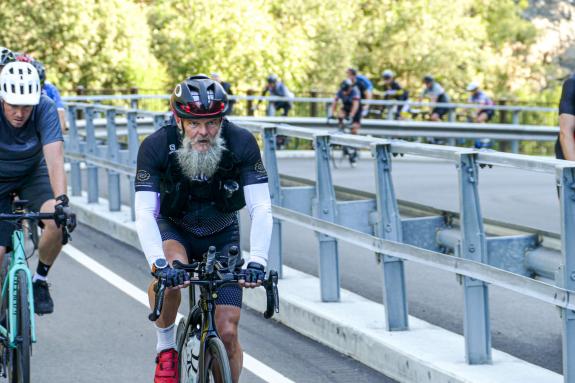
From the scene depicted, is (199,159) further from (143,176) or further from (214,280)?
(214,280)

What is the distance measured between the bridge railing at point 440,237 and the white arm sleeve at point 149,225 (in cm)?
180

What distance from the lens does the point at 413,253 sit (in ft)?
26.9

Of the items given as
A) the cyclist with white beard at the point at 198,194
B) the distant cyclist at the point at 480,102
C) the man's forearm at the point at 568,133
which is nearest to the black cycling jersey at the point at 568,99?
the man's forearm at the point at 568,133

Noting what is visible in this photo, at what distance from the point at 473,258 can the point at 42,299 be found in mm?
2776

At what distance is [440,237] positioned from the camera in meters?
8.23

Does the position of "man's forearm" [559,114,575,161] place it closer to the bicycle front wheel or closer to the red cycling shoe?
the red cycling shoe

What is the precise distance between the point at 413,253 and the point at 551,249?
41.8 inches

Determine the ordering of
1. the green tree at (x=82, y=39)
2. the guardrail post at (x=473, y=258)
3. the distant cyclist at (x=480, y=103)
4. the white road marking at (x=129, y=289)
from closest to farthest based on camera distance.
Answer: the guardrail post at (x=473, y=258), the white road marking at (x=129, y=289), the distant cyclist at (x=480, y=103), the green tree at (x=82, y=39)

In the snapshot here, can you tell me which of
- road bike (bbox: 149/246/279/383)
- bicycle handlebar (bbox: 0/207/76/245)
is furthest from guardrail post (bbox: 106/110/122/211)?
road bike (bbox: 149/246/279/383)

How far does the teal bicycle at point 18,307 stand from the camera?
733 cm

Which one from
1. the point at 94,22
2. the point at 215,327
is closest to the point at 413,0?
the point at 94,22

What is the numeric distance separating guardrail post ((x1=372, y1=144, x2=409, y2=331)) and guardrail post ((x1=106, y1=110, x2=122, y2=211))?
26.3 feet

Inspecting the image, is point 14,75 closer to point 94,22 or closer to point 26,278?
point 26,278

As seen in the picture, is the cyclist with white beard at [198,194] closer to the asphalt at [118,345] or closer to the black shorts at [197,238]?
the black shorts at [197,238]
